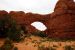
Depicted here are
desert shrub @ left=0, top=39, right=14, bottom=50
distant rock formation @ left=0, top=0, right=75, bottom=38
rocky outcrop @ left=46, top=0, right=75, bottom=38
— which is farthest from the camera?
distant rock formation @ left=0, top=0, right=75, bottom=38

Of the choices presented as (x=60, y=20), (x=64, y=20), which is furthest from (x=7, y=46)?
(x=60, y=20)

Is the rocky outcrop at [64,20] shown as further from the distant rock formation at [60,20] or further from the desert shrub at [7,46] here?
the desert shrub at [7,46]

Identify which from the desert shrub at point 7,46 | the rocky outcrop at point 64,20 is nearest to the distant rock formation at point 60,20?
the rocky outcrop at point 64,20

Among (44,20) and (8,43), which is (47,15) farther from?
(8,43)

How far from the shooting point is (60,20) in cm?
4509

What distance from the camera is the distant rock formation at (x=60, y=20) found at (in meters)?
43.2

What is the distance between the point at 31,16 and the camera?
51.3 m

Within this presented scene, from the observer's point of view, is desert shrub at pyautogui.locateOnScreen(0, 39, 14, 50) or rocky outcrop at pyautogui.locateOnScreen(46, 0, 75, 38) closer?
desert shrub at pyautogui.locateOnScreen(0, 39, 14, 50)

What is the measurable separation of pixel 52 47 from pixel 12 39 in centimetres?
674

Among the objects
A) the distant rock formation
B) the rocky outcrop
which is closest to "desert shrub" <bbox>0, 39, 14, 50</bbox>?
the distant rock formation

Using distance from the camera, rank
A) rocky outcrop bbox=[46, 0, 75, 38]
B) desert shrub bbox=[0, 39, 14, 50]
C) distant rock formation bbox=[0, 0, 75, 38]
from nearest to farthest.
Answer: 1. desert shrub bbox=[0, 39, 14, 50]
2. rocky outcrop bbox=[46, 0, 75, 38]
3. distant rock formation bbox=[0, 0, 75, 38]

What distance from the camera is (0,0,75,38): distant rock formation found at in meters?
43.2

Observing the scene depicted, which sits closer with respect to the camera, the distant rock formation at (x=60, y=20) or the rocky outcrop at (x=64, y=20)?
the rocky outcrop at (x=64, y=20)

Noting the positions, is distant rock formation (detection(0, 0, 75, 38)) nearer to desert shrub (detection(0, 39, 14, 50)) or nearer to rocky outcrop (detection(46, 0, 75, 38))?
rocky outcrop (detection(46, 0, 75, 38))
